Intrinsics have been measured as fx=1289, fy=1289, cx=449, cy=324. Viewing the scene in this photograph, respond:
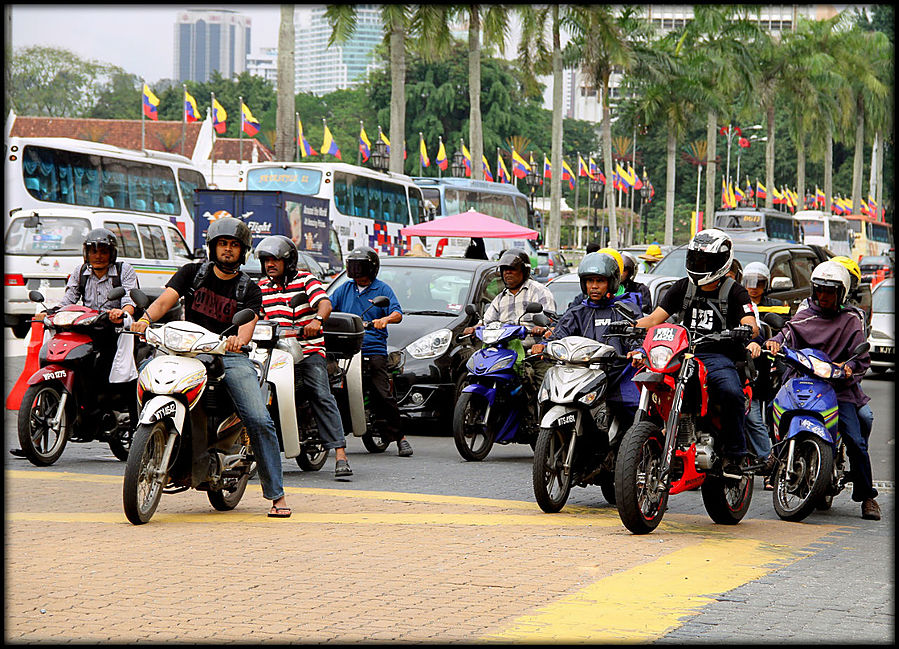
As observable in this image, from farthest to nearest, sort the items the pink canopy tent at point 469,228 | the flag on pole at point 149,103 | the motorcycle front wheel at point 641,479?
the flag on pole at point 149,103
the pink canopy tent at point 469,228
the motorcycle front wheel at point 641,479

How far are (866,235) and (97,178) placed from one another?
5474 cm

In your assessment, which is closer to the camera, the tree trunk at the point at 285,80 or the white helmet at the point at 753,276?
the white helmet at the point at 753,276

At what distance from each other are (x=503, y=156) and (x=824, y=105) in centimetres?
1869

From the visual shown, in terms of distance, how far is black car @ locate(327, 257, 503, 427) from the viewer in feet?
41.8

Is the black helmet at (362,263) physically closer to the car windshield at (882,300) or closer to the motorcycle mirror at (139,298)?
the motorcycle mirror at (139,298)

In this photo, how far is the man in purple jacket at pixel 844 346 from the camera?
8859 millimetres

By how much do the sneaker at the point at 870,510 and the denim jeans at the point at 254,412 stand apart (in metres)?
4.10

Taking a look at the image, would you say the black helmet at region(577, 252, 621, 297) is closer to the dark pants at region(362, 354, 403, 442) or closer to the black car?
the dark pants at region(362, 354, 403, 442)

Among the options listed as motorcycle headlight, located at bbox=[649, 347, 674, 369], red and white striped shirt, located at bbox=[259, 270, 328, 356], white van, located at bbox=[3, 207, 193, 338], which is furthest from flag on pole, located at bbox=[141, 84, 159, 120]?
motorcycle headlight, located at bbox=[649, 347, 674, 369]

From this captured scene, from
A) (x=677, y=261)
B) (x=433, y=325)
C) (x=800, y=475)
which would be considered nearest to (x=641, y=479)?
(x=800, y=475)

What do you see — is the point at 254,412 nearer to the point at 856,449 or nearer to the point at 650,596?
the point at 650,596

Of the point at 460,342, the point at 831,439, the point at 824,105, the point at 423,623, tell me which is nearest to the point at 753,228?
the point at 824,105

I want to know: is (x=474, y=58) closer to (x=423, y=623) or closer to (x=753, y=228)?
(x=753, y=228)

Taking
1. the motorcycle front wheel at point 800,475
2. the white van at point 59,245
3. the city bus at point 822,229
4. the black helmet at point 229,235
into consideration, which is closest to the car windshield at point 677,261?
the white van at point 59,245
